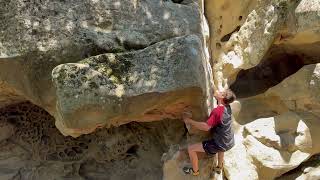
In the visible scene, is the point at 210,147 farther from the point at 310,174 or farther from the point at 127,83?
the point at 310,174

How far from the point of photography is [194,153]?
17.8 feet

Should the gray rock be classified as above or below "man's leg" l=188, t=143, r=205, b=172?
above

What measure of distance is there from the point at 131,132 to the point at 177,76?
62.3 inches

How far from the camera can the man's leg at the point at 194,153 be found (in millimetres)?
5383

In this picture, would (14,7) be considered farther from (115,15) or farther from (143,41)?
(143,41)

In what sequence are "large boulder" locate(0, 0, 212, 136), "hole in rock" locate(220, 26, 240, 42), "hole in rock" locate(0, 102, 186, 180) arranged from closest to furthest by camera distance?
"large boulder" locate(0, 0, 212, 136) → "hole in rock" locate(0, 102, 186, 180) → "hole in rock" locate(220, 26, 240, 42)

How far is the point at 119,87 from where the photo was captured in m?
4.70

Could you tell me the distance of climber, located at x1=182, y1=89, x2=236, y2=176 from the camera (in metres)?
5.20

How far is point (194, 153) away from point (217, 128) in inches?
14.8

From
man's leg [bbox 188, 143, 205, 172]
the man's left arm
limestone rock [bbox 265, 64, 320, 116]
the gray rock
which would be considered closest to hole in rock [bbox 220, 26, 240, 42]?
limestone rock [bbox 265, 64, 320, 116]

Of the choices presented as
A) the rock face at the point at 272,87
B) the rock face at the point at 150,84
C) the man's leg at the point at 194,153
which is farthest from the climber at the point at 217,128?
the rock face at the point at 272,87

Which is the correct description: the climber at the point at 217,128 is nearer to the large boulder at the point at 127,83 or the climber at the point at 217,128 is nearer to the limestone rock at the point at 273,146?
the large boulder at the point at 127,83

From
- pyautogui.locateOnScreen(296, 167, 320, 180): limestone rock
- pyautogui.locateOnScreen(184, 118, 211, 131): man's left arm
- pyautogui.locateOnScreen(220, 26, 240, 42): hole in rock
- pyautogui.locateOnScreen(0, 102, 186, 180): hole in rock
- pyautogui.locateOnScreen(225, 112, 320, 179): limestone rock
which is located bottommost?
pyautogui.locateOnScreen(0, 102, 186, 180): hole in rock

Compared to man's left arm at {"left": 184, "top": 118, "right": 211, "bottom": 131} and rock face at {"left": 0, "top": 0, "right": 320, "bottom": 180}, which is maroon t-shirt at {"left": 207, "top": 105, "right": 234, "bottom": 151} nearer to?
man's left arm at {"left": 184, "top": 118, "right": 211, "bottom": 131}
